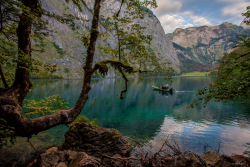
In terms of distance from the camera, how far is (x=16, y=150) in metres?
11.0

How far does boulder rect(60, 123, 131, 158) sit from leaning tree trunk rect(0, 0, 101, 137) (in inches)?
170

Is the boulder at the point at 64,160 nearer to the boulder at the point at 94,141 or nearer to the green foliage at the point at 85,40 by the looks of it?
the boulder at the point at 94,141

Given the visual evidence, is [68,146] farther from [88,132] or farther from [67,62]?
[67,62]

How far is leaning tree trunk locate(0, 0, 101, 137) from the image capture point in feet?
16.3

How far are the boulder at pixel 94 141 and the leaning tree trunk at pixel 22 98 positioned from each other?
4322 millimetres

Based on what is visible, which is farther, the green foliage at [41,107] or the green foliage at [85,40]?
the green foliage at [41,107]

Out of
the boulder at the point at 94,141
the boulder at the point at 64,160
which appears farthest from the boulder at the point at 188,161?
the boulder at the point at 94,141

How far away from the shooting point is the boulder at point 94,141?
9.82 m

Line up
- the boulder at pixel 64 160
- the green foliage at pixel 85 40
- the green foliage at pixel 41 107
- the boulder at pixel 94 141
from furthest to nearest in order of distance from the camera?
the boulder at pixel 94 141 → the green foliage at pixel 41 107 → the green foliage at pixel 85 40 → the boulder at pixel 64 160

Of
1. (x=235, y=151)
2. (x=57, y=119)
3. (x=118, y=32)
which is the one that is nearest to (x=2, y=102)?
(x=57, y=119)

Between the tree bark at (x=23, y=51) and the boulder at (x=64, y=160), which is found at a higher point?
the tree bark at (x=23, y=51)

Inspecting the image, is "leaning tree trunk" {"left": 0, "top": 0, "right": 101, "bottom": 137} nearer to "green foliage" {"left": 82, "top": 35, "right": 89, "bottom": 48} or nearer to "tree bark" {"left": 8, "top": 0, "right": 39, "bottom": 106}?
"tree bark" {"left": 8, "top": 0, "right": 39, "bottom": 106}

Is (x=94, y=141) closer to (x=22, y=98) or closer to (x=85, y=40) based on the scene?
(x=22, y=98)

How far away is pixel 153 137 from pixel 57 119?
12.1 meters
